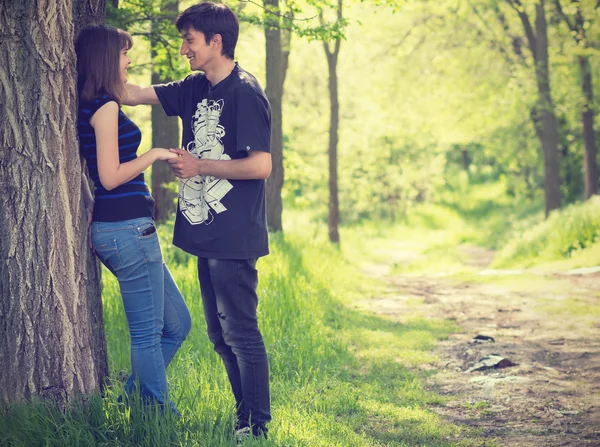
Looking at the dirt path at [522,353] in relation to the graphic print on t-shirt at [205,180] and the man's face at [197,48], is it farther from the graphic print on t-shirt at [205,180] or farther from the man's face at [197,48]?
the man's face at [197,48]

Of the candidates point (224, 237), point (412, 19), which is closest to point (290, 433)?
point (224, 237)

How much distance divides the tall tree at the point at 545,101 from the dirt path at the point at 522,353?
360 inches

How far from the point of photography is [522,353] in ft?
22.6

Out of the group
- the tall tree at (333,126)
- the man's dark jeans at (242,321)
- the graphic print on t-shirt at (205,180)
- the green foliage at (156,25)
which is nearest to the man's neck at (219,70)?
the graphic print on t-shirt at (205,180)

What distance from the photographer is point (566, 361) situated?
6.55 meters

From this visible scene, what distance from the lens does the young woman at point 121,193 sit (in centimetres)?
→ 370

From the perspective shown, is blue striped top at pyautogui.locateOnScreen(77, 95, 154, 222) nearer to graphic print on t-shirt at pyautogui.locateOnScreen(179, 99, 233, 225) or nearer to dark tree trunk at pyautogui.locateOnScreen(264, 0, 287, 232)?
graphic print on t-shirt at pyautogui.locateOnScreen(179, 99, 233, 225)

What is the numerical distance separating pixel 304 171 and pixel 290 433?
43.4 feet

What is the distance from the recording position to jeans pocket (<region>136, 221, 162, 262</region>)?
3787 mm

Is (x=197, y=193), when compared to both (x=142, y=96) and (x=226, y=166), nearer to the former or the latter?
(x=226, y=166)

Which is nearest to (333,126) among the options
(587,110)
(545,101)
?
(545,101)

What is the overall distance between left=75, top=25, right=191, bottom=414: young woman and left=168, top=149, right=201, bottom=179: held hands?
0.04 metres

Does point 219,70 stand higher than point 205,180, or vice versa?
point 219,70

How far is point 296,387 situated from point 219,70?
8.62 feet
